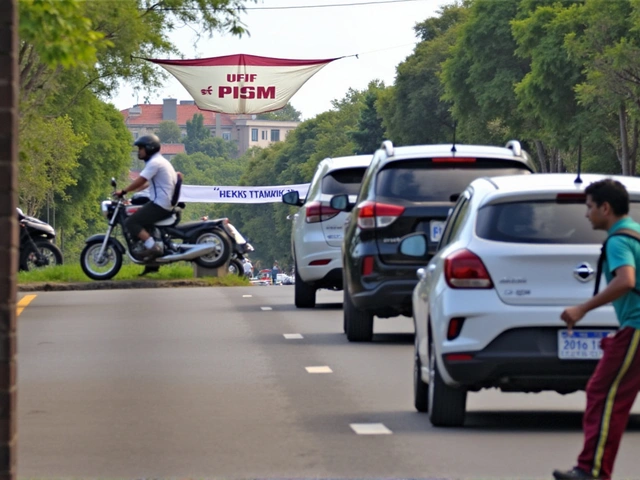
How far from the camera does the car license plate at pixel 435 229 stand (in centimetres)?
1506

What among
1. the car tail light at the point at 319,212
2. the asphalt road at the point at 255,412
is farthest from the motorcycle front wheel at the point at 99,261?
the asphalt road at the point at 255,412

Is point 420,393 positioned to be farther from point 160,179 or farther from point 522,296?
point 160,179

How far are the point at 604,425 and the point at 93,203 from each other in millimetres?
90320

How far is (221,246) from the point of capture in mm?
27688

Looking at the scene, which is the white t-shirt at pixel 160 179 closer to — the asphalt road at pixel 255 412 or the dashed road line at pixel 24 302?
the dashed road line at pixel 24 302

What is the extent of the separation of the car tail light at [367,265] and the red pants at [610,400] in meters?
7.64

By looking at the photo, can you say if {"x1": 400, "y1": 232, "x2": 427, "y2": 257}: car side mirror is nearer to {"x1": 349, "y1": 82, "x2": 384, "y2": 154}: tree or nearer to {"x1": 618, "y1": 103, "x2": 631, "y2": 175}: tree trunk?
{"x1": 618, "y1": 103, "x2": 631, "y2": 175}: tree trunk

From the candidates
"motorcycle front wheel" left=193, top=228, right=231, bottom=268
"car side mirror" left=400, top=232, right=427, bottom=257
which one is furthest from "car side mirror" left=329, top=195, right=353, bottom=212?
"motorcycle front wheel" left=193, top=228, right=231, bottom=268

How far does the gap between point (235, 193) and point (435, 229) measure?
37.0 m

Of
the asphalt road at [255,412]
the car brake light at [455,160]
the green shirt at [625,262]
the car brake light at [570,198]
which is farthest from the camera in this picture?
the car brake light at [455,160]

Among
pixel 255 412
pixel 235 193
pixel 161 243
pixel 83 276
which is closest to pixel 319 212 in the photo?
pixel 161 243

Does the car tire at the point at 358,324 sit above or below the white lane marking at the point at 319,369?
above

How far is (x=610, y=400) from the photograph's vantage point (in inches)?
305

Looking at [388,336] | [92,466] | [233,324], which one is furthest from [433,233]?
[92,466]
